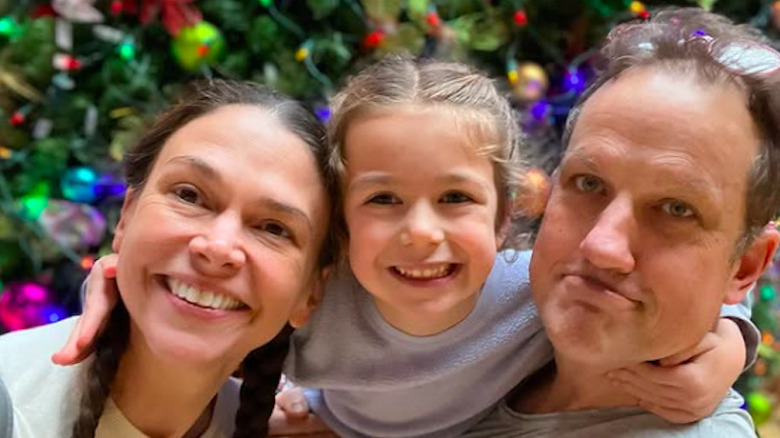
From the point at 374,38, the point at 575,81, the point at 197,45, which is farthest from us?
the point at 575,81

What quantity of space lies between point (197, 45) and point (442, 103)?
1.18 m

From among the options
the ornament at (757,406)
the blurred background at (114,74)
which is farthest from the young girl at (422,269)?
the ornament at (757,406)

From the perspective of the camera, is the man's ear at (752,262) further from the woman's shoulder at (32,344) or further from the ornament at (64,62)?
the ornament at (64,62)

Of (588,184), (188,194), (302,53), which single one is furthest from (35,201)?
(588,184)

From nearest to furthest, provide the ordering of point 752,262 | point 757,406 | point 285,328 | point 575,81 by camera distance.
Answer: point 752,262 → point 285,328 → point 575,81 → point 757,406

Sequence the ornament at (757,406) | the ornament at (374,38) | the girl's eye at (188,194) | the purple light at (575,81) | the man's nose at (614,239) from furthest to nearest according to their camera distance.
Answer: the ornament at (757,406), the purple light at (575,81), the ornament at (374,38), the girl's eye at (188,194), the man's nose at (614,239)

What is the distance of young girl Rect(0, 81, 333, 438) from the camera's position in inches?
48.5

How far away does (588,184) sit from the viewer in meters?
1.26

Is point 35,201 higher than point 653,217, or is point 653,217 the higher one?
point 653,217

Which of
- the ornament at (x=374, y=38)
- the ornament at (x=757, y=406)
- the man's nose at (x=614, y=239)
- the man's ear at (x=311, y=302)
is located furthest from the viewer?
the ornament at (x=757, y=406)

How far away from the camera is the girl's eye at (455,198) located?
1.33m

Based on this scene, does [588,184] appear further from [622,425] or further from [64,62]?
[64,62]

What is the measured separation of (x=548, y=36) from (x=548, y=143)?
15.9 inches

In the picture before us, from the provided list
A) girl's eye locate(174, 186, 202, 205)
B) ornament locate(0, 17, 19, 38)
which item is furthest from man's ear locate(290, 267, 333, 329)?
ornament locate(0, 17, 19, 38)
